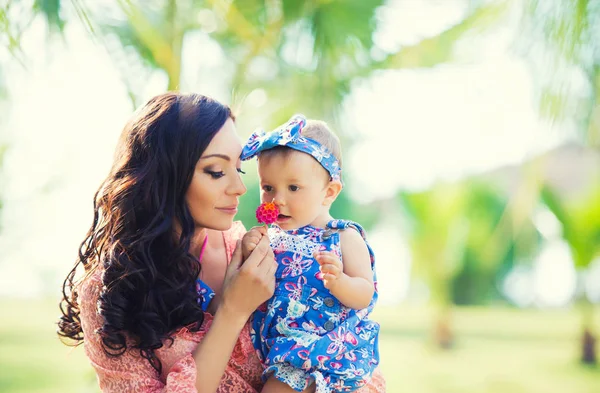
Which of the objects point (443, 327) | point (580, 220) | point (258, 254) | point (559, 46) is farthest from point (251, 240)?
point (443, 327)

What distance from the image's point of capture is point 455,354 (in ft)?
46.5

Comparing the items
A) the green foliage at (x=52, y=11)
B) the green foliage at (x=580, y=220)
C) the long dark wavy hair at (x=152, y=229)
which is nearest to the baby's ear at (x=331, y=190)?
the long dark wavy hair at (x=152, y=229)

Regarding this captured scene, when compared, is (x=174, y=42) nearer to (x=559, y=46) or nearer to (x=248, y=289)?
(x=559, y=46)

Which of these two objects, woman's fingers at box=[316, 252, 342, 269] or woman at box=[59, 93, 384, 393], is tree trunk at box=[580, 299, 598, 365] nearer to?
woman at box=[59, 93, 384, 393]

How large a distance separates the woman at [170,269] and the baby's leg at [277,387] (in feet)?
0.38

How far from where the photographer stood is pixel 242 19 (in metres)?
5.62

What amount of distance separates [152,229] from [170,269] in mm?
135

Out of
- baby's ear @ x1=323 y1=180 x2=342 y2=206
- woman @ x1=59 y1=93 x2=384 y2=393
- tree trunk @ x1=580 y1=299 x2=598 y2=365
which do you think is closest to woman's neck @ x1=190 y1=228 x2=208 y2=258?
woman @ x1=59 y1=93 x2=384 y2=393

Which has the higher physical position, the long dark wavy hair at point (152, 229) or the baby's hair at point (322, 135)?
the baby's hair at point (322, 135)

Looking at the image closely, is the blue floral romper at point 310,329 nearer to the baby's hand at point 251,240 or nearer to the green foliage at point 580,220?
the baby's hand at point 251,240

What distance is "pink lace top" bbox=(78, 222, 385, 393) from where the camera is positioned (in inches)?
84.4

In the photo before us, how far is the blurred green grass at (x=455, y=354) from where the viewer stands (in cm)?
1091

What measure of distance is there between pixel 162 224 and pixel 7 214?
22.6ft

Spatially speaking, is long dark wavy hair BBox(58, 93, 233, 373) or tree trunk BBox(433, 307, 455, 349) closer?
long dark wavy hair BBox(58, 93, 233, 373)
